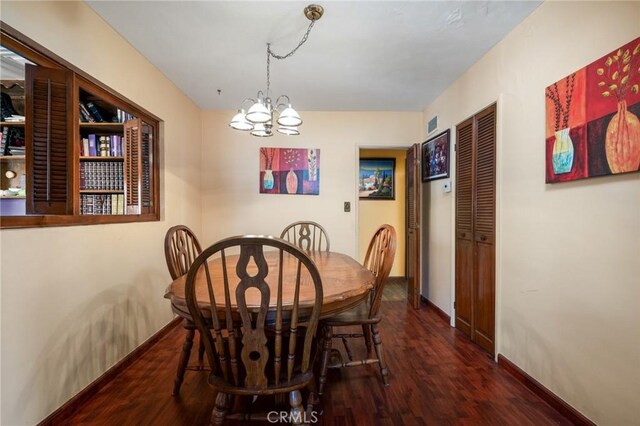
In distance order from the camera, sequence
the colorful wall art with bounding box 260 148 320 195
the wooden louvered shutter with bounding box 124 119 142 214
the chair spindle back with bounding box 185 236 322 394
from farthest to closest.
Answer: the colorful wall art with bounding box 260 148 320 195
the wooden louvered shutter with bounding box 124 119 142 214
the chair spindle back with bounding box 185 236 322 394

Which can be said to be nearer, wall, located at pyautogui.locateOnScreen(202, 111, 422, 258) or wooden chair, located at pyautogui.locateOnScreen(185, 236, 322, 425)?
wooden chair, located at pyautogui.locateOnScreen(185, 236, 322, 425)

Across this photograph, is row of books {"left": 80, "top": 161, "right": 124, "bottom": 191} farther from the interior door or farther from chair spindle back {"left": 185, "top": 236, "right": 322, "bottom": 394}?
the interior door

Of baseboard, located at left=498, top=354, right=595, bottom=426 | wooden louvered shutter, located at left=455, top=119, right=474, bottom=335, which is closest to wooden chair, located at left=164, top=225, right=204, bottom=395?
baseboard, located at left=498, top=354, right=595, bottom=426

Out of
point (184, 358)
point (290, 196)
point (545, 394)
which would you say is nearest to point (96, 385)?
point (184, 358)

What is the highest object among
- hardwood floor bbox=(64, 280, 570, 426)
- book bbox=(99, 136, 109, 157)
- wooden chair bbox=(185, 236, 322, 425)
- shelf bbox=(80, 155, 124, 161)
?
book bbox=(99, 136, 109, 157)

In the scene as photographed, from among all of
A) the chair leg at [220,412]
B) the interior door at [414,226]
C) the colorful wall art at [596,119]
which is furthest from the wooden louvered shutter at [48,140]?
the interior door at [414,226]

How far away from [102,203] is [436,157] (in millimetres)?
3256

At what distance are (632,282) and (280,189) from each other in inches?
118

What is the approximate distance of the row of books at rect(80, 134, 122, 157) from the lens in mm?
2332

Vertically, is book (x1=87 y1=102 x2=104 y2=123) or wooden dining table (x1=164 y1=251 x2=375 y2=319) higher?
book (x1=87 y1=102 x2=104 y2=123)

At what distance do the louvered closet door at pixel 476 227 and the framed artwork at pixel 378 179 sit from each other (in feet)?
5.70

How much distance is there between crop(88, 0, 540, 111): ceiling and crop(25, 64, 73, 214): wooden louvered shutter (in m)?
0.58

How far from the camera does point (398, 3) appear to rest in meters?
1.65

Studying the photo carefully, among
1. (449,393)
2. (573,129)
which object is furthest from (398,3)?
(449,393)
